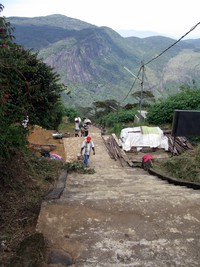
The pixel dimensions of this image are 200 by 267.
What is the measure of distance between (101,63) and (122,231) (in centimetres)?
14356

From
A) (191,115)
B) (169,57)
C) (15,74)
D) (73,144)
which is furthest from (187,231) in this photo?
(169,57)

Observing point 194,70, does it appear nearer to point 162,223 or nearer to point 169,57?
point 169,57

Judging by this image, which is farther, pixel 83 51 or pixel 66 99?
pixel 83 51

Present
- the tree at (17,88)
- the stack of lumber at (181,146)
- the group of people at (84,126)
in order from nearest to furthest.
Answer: the tree at (17,88) < the stack of lumber at (181,146) < the group of people at (84,126)

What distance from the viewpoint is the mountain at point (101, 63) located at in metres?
107

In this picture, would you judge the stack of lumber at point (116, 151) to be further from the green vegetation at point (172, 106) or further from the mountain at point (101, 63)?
the mountain at point (101, 63)

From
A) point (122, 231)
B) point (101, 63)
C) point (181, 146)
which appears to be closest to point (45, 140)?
point (181, 146)

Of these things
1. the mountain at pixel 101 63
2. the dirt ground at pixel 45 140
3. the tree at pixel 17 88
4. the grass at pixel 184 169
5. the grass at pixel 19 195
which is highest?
the mountain at pixel 101 63

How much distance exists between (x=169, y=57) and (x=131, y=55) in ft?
72.7

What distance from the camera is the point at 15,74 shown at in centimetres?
386

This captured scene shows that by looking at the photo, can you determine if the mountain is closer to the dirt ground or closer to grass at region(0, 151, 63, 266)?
the dirt ground

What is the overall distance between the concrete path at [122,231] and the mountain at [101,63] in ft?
267

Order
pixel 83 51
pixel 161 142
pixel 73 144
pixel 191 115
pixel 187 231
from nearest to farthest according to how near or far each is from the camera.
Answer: pixel 187 231 < pixel 191 115 < pixel 161 142 < pixel 73 144 < pixel 83 51

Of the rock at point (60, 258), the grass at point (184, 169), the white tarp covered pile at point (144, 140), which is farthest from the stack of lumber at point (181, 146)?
the rock at point (60, 258)
